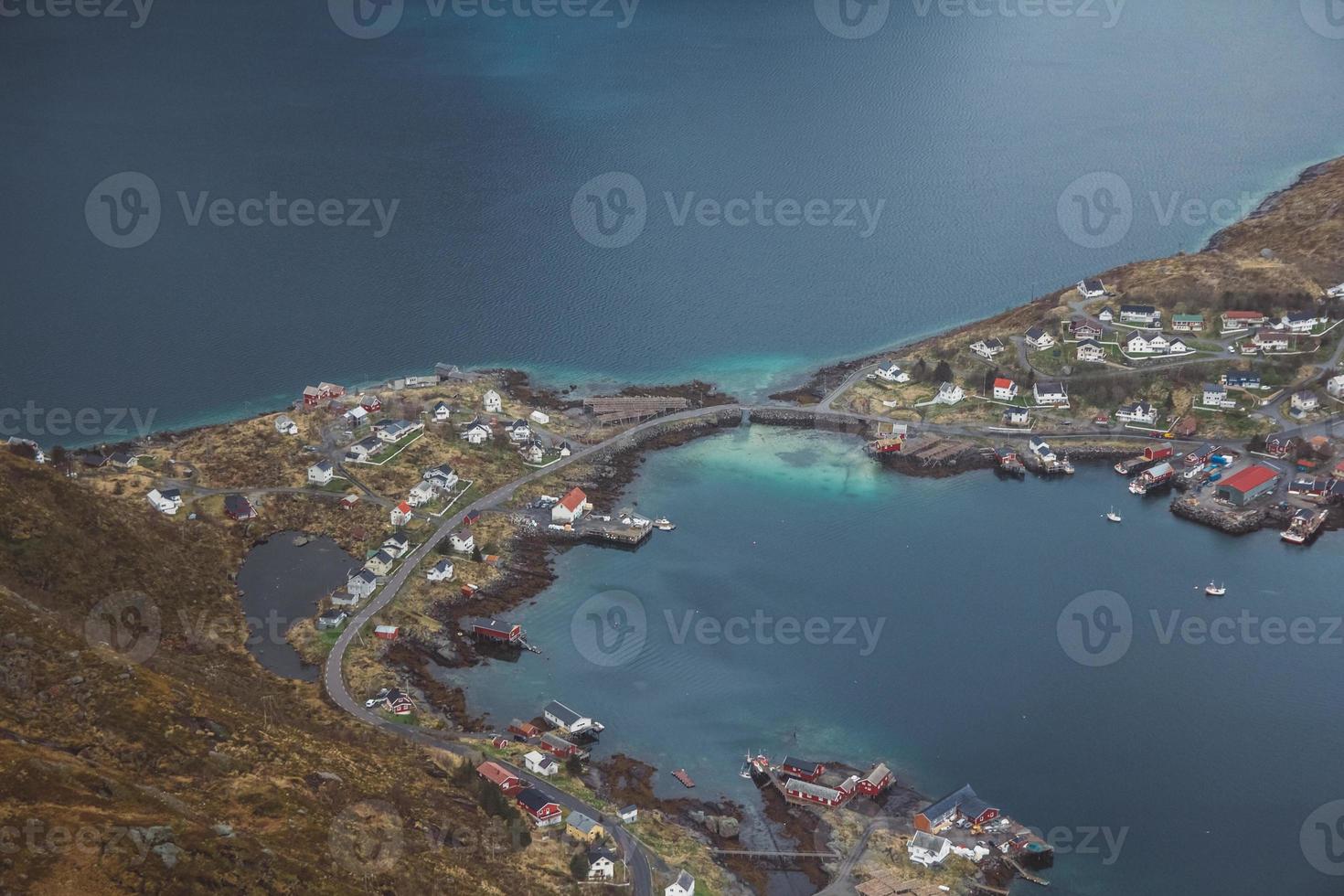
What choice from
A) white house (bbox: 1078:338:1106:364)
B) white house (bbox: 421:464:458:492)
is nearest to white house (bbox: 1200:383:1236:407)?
white house (bbox: 1078:338:1106:364)

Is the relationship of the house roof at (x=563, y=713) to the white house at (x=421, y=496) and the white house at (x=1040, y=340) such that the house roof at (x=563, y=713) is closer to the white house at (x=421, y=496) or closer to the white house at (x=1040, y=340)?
the white house at (x=421, y=496)

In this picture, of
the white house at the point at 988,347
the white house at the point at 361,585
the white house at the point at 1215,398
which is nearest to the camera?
the white house at the point at 361,585

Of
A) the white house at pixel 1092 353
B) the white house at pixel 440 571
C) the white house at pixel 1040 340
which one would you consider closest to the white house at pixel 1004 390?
the white house at pixel 1040 340

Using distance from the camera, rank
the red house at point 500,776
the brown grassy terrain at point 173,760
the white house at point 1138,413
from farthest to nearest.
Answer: the white house at point 1138,413 < the red house at point 500,776 < the brown grassy terrain at point 173,760

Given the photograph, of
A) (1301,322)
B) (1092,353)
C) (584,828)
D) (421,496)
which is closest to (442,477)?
(421,496)

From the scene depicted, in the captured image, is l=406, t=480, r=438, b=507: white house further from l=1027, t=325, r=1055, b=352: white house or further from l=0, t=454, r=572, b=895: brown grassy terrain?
l=1027, t=325, r=1055, b=352: white house

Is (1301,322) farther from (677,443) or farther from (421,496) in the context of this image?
(421,496)
